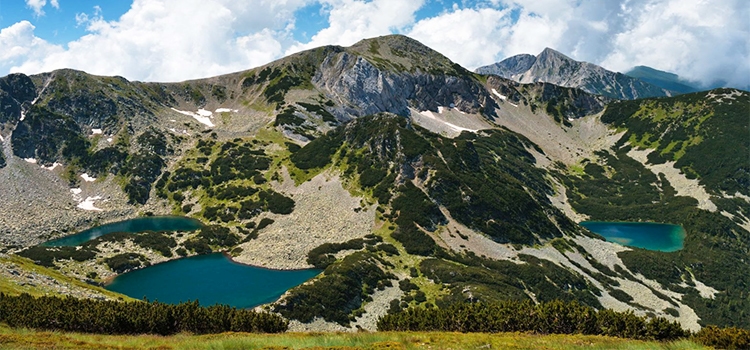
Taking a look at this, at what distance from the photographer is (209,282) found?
78250 millimetres

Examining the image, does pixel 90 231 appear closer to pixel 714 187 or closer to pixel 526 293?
pixel 526 293

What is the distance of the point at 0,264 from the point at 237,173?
87272mm

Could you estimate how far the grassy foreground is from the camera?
66.1 feet

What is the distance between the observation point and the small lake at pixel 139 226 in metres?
107

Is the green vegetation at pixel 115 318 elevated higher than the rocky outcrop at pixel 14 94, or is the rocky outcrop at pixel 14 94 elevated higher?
the rocky outcrop at pixel 14 94

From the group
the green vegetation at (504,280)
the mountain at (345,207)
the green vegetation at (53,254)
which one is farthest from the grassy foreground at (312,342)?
the green vegetation at (53,254)

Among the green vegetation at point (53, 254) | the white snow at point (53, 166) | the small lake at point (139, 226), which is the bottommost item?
the green vegetation at point (53, 254)

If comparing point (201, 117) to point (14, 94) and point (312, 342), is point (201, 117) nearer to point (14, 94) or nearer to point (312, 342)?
point (14, 94)

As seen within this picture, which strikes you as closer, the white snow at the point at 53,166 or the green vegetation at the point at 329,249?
the green vegetation at the point at 329,249

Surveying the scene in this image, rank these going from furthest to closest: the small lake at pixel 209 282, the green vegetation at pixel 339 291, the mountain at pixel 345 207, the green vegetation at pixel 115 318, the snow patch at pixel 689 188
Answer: the snow patch at pixel 689 188 < the mountain at pixel 345 207 < the small lake at pixel 209 282 < the green vegetation at pixel 339 291 < the green vegetation at pixel 115 318

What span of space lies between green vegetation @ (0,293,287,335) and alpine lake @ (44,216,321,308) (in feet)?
127

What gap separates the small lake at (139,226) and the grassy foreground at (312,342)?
93.0 metres

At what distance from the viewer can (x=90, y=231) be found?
113188 mm

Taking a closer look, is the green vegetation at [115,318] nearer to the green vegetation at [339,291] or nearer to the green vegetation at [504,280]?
the green vegetation at [339,291]
